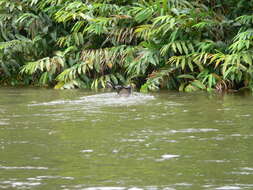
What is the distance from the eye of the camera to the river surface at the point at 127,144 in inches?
218

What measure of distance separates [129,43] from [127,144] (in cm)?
904

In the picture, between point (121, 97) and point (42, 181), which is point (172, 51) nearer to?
A: point (121, 97)

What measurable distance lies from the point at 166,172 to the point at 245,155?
1.03 metres

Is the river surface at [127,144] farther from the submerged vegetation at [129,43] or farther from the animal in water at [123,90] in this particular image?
the submerged vegetation at [129,43]

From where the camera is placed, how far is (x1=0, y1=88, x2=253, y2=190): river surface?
5.55 m

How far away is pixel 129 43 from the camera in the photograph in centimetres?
1612

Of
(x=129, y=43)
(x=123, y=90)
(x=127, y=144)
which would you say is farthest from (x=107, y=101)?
(x=127, y=144)

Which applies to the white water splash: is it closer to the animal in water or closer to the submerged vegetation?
the animal in water

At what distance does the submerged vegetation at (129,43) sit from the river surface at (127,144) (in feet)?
6.80

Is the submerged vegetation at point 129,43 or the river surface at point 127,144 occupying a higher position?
the submerged vegetation at point 129,43

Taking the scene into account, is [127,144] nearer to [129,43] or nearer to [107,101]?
[107,101]

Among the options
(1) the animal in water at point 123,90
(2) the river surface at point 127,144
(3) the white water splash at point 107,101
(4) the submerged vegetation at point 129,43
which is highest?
(4) the submerged vegetation at point 129,43

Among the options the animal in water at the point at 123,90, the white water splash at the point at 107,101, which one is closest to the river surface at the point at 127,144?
the white water splash at the point at 107,101

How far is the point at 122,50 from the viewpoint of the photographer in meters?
15.4
